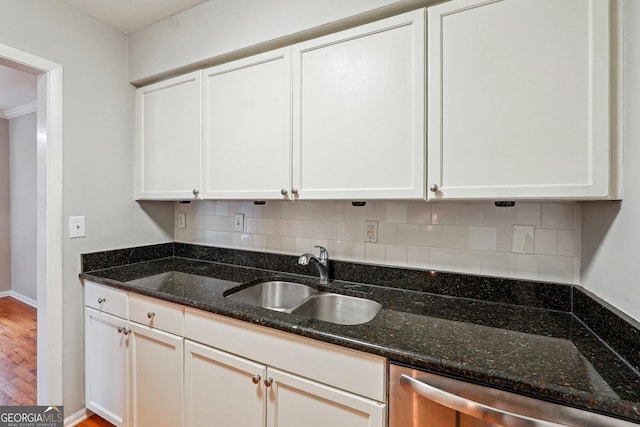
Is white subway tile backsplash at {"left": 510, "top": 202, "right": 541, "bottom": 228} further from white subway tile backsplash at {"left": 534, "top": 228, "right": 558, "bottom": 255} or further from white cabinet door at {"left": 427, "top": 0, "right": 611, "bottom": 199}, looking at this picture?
white cabinet door at {"left": 427, "top": 0, "right": 611, "bottom": 199}

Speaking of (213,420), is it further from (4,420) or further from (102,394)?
(4,420)

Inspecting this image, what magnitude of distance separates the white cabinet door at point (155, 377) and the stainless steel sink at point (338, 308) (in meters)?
0.60

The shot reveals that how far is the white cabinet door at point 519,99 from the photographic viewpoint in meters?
0.95

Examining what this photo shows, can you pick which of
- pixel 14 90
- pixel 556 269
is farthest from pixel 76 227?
pixel 14 90

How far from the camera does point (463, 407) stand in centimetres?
82

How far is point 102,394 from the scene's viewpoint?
1.73 m

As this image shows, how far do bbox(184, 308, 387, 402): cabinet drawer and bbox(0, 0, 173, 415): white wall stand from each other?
931mm

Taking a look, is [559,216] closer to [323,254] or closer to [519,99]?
[519,99]

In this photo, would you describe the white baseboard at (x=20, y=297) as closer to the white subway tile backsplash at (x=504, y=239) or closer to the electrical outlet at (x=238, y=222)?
the electrical outlet at (x=238, y=222)

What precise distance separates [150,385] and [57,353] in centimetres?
65

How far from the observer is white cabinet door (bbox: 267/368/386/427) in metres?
0.99

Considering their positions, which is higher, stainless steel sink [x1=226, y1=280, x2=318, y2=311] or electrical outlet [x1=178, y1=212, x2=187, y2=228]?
electrical outlet [x1=178, y1=212, x2=187, y2=228]

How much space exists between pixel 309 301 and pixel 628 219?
1199 millimetres

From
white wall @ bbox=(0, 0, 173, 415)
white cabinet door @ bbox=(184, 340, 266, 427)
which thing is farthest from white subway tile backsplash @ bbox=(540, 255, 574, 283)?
white wall @ bbox=(0, 0, 173, 415)
